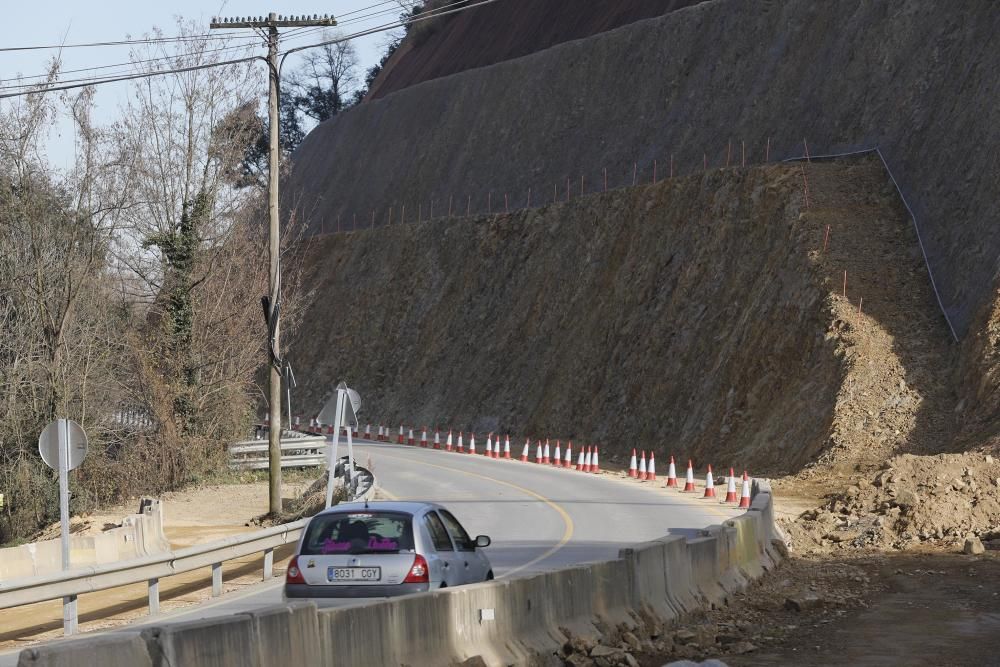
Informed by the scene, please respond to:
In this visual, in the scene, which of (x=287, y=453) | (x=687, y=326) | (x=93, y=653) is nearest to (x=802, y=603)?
(x=93, y=653)

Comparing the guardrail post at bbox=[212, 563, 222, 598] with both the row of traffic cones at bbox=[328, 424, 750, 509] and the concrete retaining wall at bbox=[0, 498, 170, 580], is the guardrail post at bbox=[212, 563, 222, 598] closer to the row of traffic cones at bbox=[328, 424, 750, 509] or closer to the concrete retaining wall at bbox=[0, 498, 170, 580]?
the concrete retaining wall at bbox=[0, 498, 170, 580]

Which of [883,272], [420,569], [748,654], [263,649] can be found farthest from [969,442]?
[263,649]

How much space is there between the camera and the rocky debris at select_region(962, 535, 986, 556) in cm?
1955

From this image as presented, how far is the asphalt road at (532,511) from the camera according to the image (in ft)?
55.8

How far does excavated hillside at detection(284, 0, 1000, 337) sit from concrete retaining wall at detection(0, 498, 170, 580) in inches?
761

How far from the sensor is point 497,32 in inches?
2918

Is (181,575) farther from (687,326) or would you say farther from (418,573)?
(687,326)

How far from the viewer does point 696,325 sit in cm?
3997

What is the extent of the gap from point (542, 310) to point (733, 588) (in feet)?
114

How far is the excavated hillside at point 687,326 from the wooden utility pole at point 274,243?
12.3 meters

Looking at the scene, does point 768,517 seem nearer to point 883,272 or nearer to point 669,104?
point 883,272

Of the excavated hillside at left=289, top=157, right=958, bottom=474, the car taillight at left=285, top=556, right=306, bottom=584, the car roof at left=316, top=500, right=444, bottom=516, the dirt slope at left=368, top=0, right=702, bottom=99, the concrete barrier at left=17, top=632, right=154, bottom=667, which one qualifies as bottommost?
the car taillight at left=285, top=556, right=306, bottom=584

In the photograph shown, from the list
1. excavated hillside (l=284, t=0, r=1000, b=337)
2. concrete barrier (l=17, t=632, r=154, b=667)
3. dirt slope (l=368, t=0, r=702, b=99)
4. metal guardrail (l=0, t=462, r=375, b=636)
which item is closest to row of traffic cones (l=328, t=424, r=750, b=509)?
excavated hillside (l=284, t=0, r=1000, b=337)

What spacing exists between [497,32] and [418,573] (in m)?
65.3
